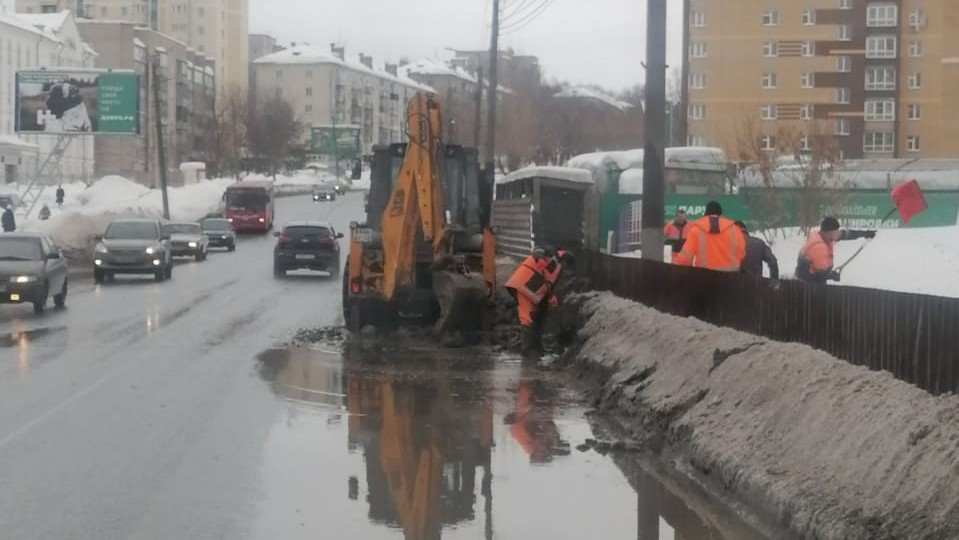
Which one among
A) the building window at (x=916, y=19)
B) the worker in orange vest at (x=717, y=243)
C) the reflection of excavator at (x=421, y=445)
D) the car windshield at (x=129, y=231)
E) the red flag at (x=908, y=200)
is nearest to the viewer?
the reflection of excavator at (x=421, y=445)

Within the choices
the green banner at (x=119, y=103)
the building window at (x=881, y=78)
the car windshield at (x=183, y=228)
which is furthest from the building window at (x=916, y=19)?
the car windshield at (x=183, y=228)

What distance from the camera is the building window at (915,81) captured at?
8456cm

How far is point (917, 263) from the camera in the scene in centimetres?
2988

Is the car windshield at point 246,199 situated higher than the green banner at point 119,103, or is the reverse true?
the green banner at point 119,103

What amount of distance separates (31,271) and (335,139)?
108531 millimetres

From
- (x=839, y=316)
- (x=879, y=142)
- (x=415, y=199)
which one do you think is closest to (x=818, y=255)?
(x=839, y=316)

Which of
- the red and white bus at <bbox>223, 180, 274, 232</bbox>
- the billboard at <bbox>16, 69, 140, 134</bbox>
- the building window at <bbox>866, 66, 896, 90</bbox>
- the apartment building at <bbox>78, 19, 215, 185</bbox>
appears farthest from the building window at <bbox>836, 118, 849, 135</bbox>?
the apartment building at <bbox>78, 19, 215, 185</bbox>

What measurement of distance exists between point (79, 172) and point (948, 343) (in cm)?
10800

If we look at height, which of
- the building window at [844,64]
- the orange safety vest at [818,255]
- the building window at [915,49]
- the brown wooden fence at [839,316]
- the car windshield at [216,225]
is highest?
the building window at [915,49]

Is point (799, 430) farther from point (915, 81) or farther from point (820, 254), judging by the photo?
point (915, 81)

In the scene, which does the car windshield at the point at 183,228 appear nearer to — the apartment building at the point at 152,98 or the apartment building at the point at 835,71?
the apartment building at the point at 835,71

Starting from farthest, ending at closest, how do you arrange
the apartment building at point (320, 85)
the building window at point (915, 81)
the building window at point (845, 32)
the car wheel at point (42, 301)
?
the apartment building at point (320, 85) < the building window at point (845, 32) < the building window at point (915, 81) < the car wheel at point (42, 301)

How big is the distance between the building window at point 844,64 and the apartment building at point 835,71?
2.4 inches

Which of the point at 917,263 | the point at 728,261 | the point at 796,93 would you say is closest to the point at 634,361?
the point at 728,261
